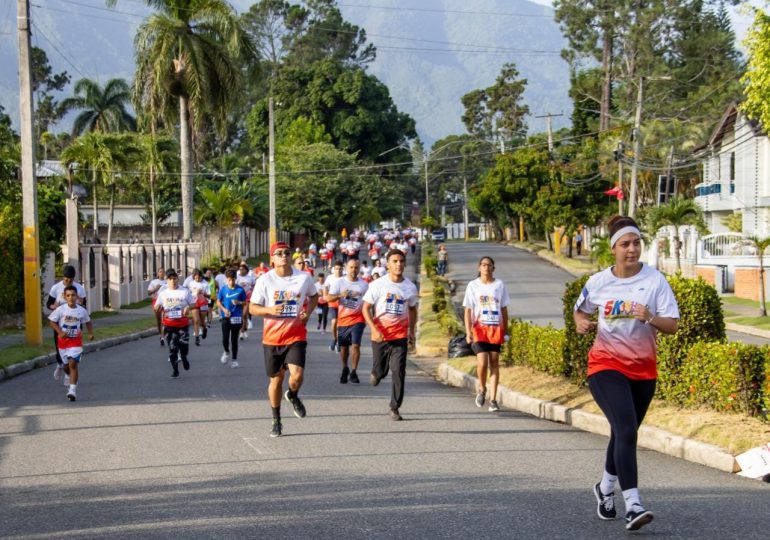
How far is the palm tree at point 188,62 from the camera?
44031 mm

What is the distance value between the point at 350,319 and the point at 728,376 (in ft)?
25.1

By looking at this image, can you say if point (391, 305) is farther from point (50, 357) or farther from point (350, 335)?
point (50, 357)

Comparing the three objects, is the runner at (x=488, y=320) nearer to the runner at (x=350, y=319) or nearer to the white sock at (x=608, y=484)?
the runner at (x=350, y=319)

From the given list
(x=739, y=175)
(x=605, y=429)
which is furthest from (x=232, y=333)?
(x=739, y=175)

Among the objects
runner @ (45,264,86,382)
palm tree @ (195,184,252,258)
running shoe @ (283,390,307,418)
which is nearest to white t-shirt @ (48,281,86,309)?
runner @ (45,264,86,382)

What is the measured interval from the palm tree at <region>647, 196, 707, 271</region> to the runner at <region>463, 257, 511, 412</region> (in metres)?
28.9

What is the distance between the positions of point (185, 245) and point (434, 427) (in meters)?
37.2

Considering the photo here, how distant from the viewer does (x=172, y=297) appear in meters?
17.5

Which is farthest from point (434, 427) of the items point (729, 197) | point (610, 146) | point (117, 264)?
point (610, 146)

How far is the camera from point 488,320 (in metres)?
12.7

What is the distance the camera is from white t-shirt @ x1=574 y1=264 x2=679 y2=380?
685cm

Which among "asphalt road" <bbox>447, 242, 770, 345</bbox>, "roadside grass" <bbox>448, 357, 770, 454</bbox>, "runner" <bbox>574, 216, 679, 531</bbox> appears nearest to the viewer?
"runner" <bbox>574, 216, 679, 531</bbox>

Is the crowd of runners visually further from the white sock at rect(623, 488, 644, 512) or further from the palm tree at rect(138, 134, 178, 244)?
the palm tree at rect(138, 134, 178, 244)

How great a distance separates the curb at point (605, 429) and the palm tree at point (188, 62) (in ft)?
101
